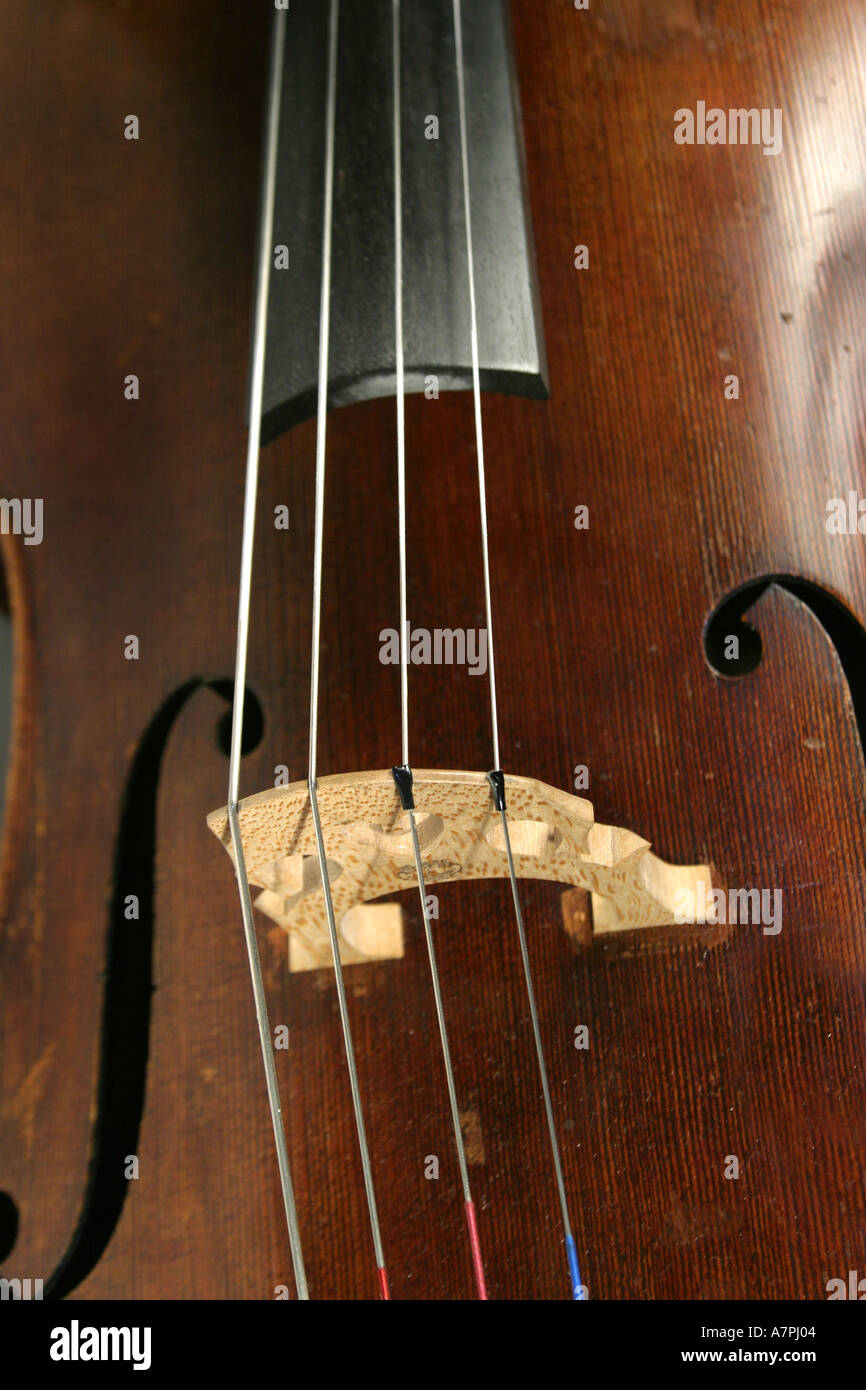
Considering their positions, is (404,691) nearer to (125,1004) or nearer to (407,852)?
(407,852)

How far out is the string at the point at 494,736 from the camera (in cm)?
62

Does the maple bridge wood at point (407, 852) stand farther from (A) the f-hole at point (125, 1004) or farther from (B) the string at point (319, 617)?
(A) the f-hole at point (125, 1004)

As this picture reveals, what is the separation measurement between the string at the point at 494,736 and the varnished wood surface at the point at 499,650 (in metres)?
0.01

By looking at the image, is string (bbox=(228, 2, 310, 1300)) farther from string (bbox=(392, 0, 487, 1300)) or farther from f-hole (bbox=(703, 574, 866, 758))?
f-hole (bbox=(703, 574, 866, 758))

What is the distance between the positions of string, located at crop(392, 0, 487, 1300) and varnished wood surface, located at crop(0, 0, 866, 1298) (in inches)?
0.6

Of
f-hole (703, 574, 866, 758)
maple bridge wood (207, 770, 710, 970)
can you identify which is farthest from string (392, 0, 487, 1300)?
f-hole (703, 574, 866, 758)

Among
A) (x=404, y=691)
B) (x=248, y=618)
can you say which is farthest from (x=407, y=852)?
(x=248, y=618)

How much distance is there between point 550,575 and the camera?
0.78 meters

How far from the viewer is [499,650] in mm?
747

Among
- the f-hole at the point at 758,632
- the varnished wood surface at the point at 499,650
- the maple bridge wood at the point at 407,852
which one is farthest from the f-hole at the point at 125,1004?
the f-hole at the point at 758,632

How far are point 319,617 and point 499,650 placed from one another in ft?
0.43

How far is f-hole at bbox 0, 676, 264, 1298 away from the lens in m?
0.68
